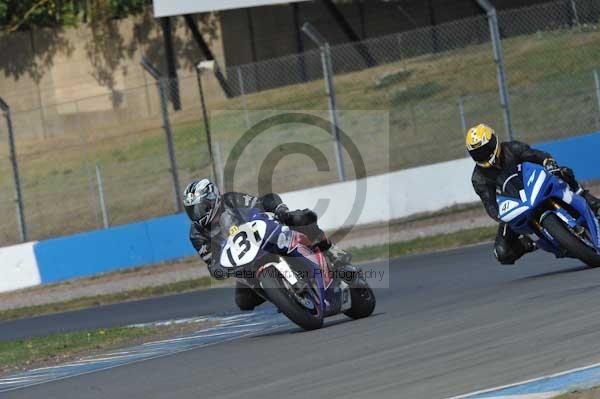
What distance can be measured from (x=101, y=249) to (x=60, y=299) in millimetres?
1743

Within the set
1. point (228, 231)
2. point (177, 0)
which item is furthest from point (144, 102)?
point (228, 231)

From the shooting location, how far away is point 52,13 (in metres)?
38.6

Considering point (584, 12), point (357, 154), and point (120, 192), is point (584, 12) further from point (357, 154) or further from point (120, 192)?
point (120, 192)

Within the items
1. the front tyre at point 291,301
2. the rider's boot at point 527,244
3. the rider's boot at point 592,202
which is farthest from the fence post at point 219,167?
the front tyre at point 291,301

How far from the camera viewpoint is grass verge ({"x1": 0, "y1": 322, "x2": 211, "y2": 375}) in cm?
1259

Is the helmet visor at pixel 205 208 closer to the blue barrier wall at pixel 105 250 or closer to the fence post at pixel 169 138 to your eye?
the fence post at pixel 169 138

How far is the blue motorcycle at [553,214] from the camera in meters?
11.6

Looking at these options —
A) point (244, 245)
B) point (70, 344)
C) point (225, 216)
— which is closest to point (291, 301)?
point (244, 245)

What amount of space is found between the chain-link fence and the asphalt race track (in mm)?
11904

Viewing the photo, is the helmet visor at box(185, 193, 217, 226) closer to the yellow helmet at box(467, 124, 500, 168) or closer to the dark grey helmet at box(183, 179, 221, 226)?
the dark grey helmet at box(183, 179, 221, 226)

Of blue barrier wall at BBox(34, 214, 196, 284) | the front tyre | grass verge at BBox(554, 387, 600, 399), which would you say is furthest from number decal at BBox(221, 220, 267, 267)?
blue barrier wall at BBox(34, 214, 196, 284)

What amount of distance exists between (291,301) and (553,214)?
2.75 m

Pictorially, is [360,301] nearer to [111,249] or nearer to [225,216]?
[225,216]

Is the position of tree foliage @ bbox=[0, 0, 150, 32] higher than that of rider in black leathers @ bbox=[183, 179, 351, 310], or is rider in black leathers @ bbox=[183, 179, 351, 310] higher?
tree foliage @ bbox=[0, 0, 150, 32]
